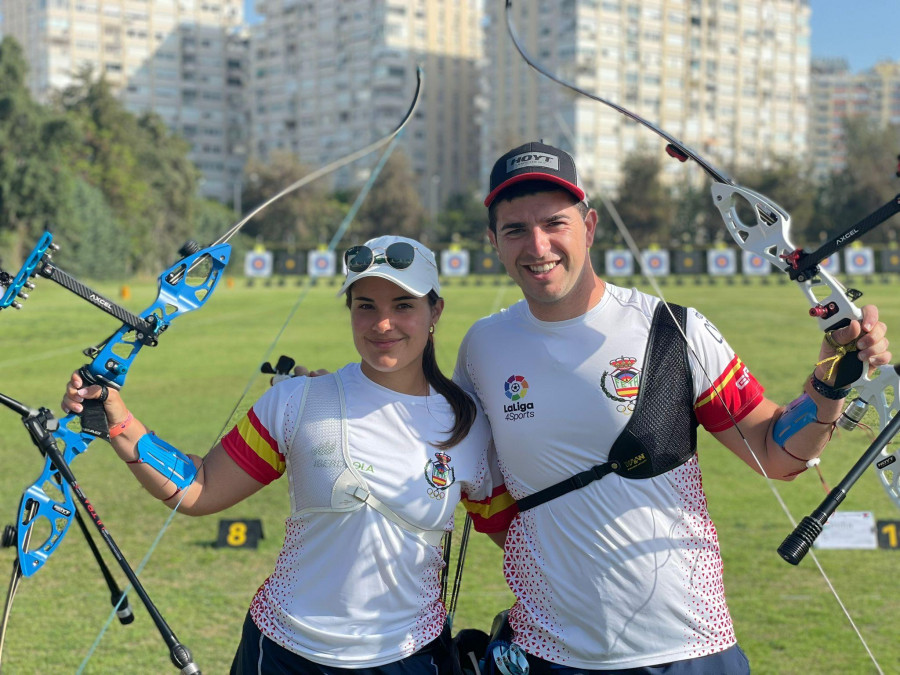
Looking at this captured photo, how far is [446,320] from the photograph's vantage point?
2073 centimetres

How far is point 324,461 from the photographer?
2.25 metres

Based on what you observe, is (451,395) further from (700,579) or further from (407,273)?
(700,579)

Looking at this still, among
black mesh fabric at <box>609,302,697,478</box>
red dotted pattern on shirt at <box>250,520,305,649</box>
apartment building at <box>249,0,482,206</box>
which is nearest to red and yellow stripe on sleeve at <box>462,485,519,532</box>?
black mesh fabric at <box>609,302,697,478</box>

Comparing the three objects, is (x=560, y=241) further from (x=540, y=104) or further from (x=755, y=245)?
(x=540, y=104)

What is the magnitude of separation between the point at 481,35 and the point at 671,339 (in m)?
105

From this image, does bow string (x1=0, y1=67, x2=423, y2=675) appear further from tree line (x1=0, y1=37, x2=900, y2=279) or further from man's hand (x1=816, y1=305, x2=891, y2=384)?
tree line (x1=0, y1=37, x2=900, y2=279)

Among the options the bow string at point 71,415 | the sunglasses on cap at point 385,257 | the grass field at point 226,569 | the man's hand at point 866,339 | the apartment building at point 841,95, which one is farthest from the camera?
the apartment building at point 841,95

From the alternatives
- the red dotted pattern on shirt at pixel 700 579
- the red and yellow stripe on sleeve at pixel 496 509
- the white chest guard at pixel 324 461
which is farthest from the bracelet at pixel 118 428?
the red dotted pattern on shirt at pixel 700 579

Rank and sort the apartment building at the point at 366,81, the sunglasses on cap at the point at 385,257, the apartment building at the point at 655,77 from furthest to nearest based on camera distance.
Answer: the apartment building at the point at 366,81, the apartment building at the point at 655,77, the sunglasses on cap at the point at 385,257

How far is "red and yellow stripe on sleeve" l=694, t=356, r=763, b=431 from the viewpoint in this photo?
2.34 metres

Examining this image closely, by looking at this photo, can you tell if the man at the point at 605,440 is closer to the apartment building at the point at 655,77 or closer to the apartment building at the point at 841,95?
the apartment building at the point at 655,77

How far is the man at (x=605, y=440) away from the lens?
7.32 feet

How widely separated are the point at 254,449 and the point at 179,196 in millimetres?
57472

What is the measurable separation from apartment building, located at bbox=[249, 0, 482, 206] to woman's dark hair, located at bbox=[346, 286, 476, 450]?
8595 centimetres
